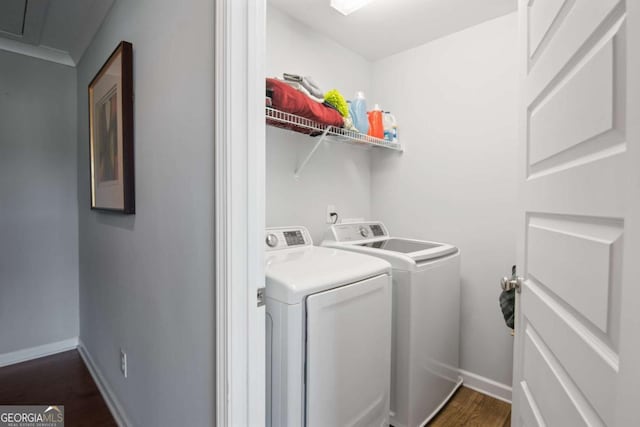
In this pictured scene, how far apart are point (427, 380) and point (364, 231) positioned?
3.31ft

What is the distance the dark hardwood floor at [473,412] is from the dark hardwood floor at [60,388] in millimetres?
1882

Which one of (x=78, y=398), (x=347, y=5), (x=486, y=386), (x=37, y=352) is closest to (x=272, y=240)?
(x=347, y=5)

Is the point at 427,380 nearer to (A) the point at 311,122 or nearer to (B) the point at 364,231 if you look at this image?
(B) the point at 364,231

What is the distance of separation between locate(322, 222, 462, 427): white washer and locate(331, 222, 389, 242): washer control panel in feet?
0.38

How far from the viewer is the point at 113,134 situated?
161 cm

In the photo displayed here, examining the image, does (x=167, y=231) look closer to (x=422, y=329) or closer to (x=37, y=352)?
(x=422, y=329)

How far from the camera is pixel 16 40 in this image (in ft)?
6.95

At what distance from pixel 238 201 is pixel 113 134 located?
1.26m

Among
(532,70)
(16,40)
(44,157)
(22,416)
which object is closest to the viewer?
(532,70)

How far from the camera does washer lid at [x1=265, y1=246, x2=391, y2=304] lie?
1.07 m

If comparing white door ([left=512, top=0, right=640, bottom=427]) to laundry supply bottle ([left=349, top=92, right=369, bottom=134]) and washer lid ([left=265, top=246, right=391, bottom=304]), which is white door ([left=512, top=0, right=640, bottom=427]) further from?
→ laundry supply bottle ([left=349, top=92, right=369, bottom=134])

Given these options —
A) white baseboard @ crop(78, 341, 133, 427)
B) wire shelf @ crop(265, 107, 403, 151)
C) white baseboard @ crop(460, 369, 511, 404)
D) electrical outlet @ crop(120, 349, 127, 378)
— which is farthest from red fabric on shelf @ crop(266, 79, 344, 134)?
white baseboard @ crop(460, 369, 511, 404)

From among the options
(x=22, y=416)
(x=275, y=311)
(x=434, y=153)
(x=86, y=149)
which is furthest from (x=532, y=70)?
(x=22, y=416)

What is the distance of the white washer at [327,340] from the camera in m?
1.05
